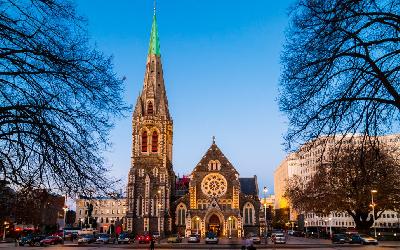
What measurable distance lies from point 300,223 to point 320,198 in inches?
2353

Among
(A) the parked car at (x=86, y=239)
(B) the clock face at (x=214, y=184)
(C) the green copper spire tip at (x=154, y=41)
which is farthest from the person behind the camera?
(C) the green copper spire tip at (x=154, y=41)

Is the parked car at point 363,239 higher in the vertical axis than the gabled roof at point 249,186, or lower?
lower

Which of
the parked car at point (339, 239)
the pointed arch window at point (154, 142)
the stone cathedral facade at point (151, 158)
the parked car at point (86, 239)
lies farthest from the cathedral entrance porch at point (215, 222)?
the parked car at point (339, 239)

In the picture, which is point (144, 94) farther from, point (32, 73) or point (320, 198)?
point (32, 73)

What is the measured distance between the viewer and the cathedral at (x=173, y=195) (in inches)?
2785

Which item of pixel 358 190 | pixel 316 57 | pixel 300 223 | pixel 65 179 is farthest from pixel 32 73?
pixel 300 223

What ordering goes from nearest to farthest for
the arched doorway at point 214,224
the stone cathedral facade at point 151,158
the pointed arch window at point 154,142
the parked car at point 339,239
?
the parked car at point 339,239 → the stone cathedral facade at point 151,158 → the arched doorway at point 214,224 → the pointed arch window at point 154,142

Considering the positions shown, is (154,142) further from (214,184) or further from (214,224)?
(214,224)

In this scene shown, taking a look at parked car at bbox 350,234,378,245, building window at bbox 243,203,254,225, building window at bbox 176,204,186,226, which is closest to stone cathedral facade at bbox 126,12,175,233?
building window at bbox 176,204,186,226

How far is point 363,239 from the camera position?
45.3 m

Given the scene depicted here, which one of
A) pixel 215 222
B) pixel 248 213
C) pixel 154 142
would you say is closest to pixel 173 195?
pixel 154 142

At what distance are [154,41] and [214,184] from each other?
3126 centimetres

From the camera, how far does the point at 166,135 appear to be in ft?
255

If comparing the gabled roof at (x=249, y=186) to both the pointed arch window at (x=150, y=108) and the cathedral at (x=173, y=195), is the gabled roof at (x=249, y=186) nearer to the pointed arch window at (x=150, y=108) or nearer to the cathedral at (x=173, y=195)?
the cathedral at (x=173, y=195)
